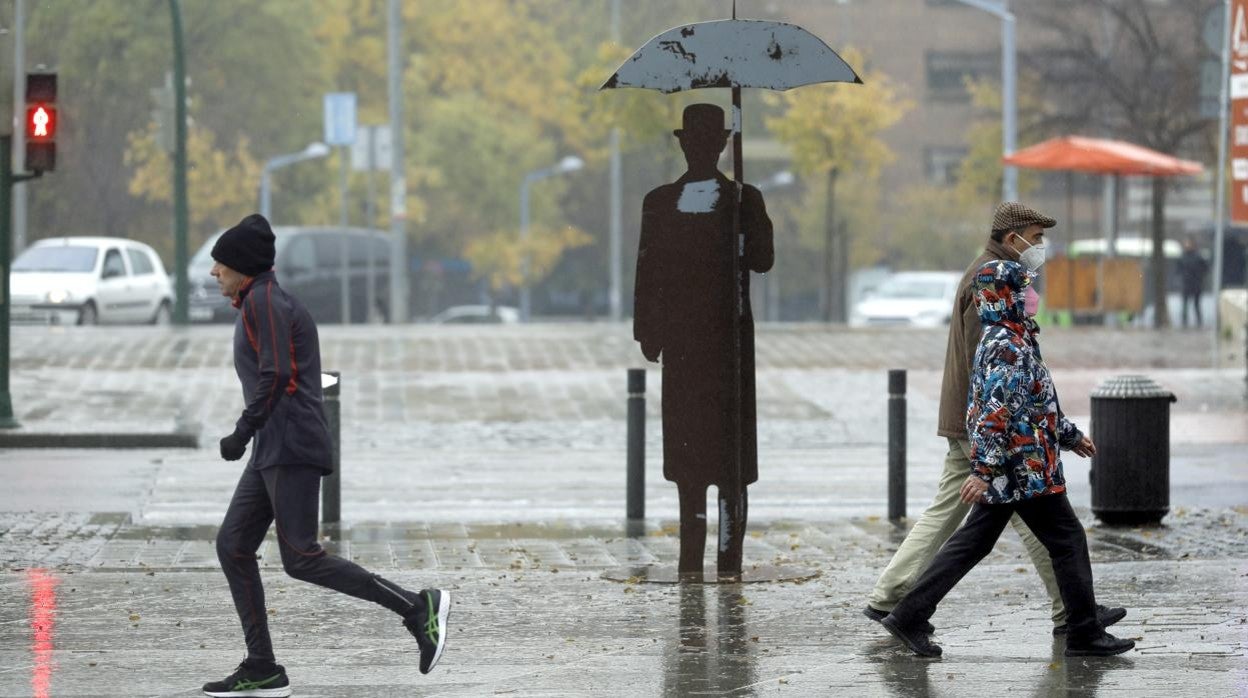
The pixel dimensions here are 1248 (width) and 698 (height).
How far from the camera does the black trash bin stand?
11.8 m

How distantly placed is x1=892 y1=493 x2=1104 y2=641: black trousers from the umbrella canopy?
8.32 ft

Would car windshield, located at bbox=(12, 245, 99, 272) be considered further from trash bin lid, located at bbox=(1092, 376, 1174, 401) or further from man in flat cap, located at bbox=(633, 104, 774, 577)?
man in flat cap, located at bbox=(633, 104, 774, 577)

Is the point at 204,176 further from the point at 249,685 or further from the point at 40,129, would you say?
the point at 249,685

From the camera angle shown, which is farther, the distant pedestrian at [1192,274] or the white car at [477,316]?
the white car at [477,316]

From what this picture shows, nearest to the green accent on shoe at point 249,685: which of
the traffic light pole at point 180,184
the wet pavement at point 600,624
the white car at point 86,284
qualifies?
the wet pavement at point 600,624

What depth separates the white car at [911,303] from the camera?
145 ft

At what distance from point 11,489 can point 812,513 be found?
18.3ft

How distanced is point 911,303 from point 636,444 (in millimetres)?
32864

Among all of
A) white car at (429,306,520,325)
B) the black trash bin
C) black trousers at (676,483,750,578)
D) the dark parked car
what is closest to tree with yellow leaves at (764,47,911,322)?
the dark parked car

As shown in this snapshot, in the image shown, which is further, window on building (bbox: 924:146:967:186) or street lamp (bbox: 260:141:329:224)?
window on building (bbox: 924:146:967:186)

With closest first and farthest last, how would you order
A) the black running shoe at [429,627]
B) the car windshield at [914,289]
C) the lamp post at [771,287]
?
1. the black running shoe at [429,627]
2. the car windshield at [914,289]
3. the lamp post at [771,287]

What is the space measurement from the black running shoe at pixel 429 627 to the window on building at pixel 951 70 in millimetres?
70167

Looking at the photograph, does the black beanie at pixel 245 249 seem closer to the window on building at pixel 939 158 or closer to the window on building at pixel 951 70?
the window on building at pixel 939 158

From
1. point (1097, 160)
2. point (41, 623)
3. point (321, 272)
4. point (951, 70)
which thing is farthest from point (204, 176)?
point (41, 623)
